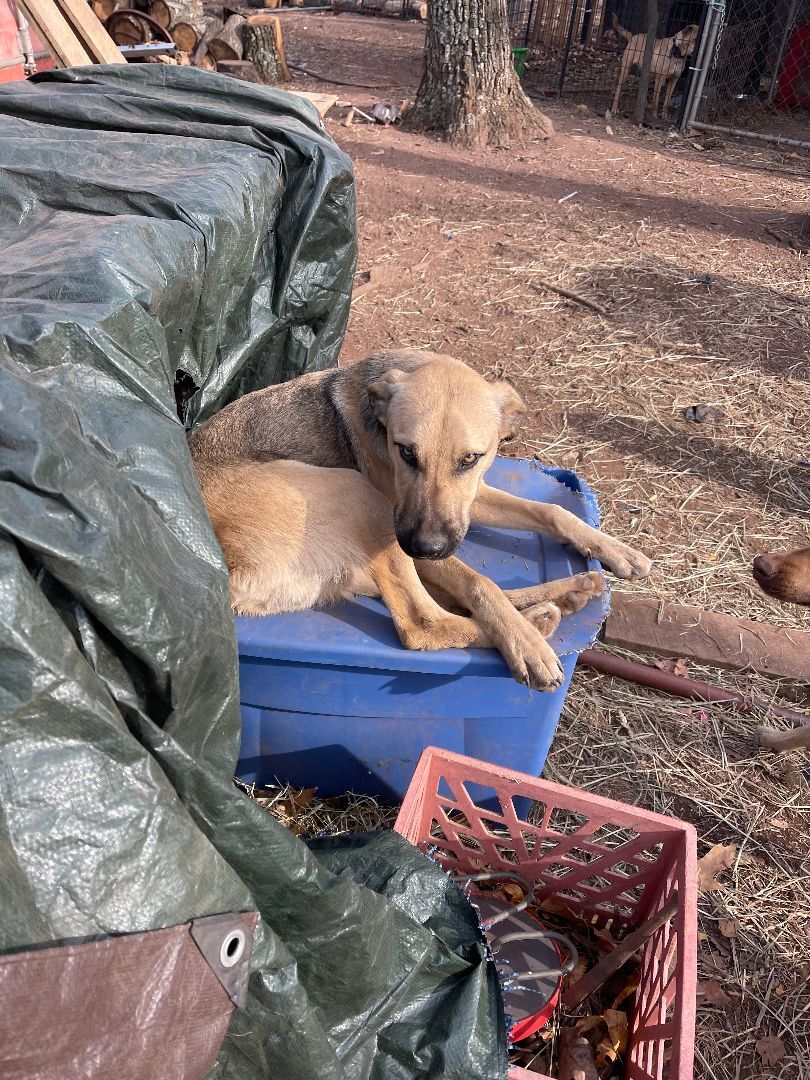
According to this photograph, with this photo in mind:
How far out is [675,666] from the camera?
3.85 meters

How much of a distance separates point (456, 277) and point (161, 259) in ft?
16.3

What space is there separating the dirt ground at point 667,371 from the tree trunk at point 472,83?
→ 42cm

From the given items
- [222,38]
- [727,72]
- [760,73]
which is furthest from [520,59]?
[222,38]

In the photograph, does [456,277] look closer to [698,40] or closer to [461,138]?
[461,138]

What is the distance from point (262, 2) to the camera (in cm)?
1944

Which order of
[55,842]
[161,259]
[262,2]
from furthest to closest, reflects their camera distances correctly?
[262,2], [161,259], [55,842]

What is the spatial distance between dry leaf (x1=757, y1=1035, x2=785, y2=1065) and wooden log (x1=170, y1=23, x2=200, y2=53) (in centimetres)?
1358

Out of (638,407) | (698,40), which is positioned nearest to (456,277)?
(638,407)

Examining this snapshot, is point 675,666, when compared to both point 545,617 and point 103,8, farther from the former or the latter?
point 103,8

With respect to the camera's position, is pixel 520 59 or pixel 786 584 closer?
pixel 786 584

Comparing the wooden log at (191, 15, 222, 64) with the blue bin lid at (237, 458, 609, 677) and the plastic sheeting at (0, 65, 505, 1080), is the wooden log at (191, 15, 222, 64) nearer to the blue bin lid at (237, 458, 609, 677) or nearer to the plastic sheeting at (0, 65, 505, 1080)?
the plastic sheeting at (0, 65, 505, 1080)

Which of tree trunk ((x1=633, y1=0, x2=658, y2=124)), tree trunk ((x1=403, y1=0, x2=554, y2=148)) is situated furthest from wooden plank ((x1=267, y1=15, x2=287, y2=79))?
tree trunk ((x1=633, y1=0, x2=658, y2=124))

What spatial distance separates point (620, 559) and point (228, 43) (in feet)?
39.8

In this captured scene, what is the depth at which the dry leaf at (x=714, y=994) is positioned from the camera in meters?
2.64
